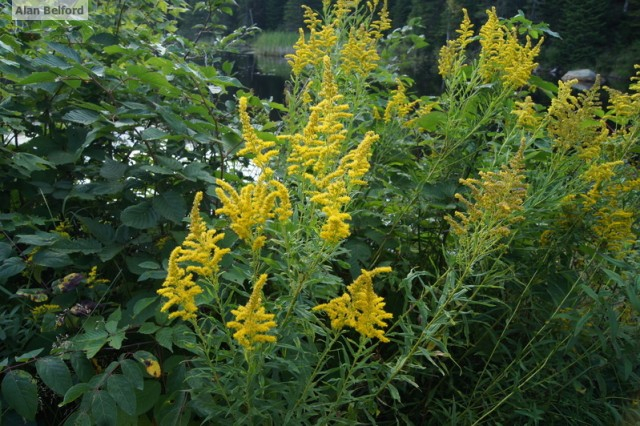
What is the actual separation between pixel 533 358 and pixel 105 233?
1634mm

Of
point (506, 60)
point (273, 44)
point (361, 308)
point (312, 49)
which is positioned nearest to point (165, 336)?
point (361, 308)

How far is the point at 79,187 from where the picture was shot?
2.03m

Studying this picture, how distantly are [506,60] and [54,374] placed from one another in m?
2.09

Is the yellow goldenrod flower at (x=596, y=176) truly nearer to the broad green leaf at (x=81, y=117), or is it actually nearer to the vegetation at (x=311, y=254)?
the vegetation at (x=311, y=254)

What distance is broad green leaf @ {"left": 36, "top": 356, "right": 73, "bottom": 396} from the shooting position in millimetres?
1550

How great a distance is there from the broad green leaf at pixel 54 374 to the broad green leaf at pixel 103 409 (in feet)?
0.39

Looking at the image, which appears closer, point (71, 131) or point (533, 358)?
point (533, 358)

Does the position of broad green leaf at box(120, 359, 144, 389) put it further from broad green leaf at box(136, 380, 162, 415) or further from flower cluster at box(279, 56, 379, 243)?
flower cluster at box(279, 56, 379, 243)

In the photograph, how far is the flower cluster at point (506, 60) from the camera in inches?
89.7

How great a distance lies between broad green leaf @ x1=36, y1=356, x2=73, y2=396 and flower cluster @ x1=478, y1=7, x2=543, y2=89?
77.4 inches

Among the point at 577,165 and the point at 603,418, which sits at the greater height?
the point at 577,165

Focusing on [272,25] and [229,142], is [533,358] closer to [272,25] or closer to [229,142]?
[229,142]

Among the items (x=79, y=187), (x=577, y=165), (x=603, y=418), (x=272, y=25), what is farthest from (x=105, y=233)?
(x=272, y=25)

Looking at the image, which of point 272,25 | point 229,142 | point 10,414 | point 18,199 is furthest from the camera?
point 272,25
